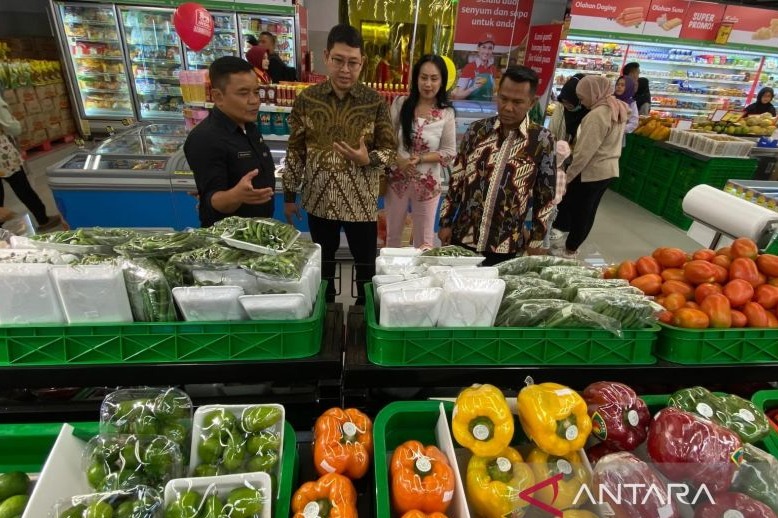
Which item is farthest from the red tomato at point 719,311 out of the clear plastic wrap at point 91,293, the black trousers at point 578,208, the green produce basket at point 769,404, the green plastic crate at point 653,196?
the green plastic crate at point 653,196

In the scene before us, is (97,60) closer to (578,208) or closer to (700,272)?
(578,208)

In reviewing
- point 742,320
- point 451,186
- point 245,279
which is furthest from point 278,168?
point 742,320

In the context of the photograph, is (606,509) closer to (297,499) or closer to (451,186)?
(297,499)

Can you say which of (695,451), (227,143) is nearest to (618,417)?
(695,451)

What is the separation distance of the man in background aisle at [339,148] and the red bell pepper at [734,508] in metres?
1.62

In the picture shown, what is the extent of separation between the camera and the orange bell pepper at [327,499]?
1.03 m

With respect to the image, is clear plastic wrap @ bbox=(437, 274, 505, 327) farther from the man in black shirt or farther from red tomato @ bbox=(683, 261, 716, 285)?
the man in black shirt

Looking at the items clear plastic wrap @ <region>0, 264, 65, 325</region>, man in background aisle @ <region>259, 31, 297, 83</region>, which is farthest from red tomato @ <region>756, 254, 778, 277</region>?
man in background aisle @ <region>259, 31, 297, 83</region>

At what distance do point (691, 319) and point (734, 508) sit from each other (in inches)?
26.0

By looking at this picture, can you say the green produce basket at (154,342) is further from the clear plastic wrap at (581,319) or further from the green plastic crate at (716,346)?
the green plastic crate at (716,346)

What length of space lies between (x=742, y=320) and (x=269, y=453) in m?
1.59

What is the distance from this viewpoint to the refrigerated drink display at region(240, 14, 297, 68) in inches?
266

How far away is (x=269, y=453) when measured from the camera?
45.0 inches

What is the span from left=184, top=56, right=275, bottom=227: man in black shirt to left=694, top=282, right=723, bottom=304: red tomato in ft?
5.65
